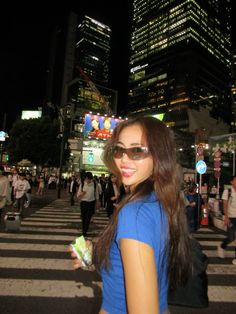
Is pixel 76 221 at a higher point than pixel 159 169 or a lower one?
lower

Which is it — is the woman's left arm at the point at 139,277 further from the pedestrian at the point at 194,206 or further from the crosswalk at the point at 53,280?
the pedestrian at the point at 194,206

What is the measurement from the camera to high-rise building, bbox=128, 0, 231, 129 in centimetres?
14312

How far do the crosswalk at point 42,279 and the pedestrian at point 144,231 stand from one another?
2.61m

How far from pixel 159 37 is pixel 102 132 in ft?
562

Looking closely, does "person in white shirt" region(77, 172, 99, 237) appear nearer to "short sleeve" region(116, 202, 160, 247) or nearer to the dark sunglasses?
the dark sunglasses

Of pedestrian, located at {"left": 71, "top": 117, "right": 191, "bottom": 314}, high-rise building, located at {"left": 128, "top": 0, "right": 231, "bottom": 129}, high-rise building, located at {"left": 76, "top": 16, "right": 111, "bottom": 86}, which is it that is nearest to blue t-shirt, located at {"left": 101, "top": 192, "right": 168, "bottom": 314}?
pedestrian, located at {"left": 71, "top": 117, "right": 191, "bottom": 314}

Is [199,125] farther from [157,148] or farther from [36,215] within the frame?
[157,148]

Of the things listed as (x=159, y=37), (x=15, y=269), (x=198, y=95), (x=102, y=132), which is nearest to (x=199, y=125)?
(x=102, y=132)

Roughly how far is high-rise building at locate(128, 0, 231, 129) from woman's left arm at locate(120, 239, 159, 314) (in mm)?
120894

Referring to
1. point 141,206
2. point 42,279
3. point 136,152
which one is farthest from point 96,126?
point 141,206

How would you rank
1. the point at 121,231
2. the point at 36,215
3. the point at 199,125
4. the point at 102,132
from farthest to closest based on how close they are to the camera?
the point at 102,132 → the point at 199,125 → the point at 36,215 → the point at 121,231

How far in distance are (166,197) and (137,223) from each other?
0.88ft

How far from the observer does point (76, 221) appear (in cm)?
1300

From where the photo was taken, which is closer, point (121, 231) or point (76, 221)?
point (121, 231)
